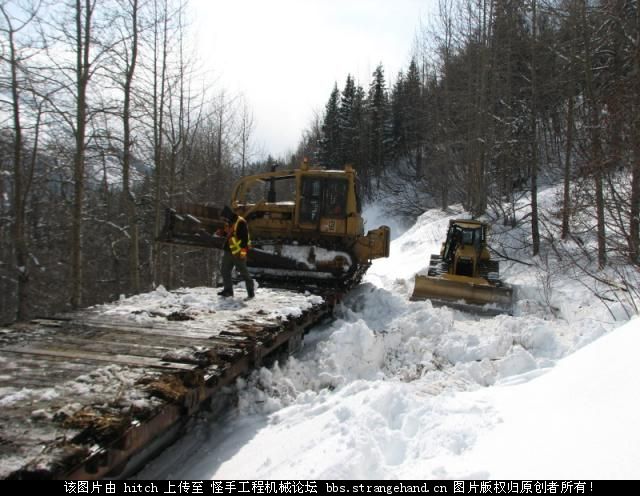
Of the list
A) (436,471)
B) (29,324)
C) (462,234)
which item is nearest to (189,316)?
(29,324)

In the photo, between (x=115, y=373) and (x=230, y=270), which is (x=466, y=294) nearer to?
(x=230, y=270)

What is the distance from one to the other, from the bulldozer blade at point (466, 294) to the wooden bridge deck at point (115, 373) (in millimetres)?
4980

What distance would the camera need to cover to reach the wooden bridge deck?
8.81ft

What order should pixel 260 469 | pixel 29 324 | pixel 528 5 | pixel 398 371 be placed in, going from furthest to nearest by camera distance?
pixel 528 5
pixel 398 371
pixel 29 324
pixel 260 469

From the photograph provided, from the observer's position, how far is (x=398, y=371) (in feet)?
20.6

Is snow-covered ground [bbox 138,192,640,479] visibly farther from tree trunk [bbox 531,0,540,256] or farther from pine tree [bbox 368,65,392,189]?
pine tree [bbox 368,65,392,189]

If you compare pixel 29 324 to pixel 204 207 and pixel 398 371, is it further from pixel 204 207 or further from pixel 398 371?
pixel 204 207

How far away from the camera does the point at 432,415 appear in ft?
12.4

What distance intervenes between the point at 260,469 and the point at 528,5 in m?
17.5

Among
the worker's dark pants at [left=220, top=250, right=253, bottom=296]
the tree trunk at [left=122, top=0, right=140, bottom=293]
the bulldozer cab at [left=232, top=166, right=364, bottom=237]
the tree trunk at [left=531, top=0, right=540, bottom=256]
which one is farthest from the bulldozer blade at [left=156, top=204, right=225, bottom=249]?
the tree trunk at [left=531, top=0, right=540, bottom=256]

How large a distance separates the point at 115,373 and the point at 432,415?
8.69 ft

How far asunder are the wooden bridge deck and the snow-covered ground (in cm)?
44

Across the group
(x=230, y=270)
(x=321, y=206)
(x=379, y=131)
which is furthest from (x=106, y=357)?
(x=379, y=131)

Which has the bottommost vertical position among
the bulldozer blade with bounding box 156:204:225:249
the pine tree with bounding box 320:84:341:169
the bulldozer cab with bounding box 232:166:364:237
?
the bulldozer blade with bounding box 156:204:225:249
